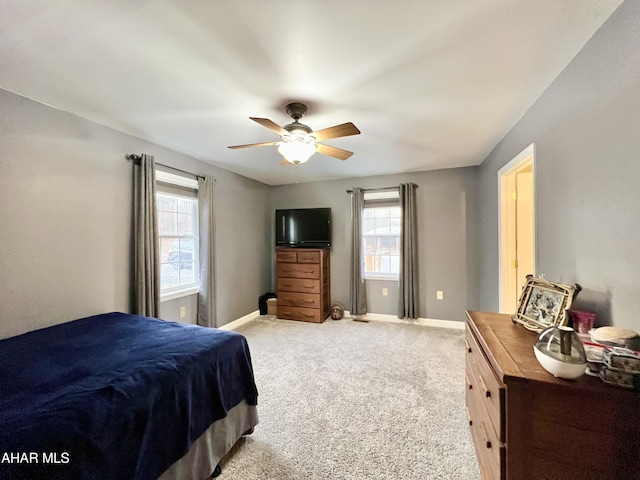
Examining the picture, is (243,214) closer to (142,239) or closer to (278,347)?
(142,239)

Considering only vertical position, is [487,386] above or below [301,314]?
above

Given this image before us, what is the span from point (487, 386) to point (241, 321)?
3660mm

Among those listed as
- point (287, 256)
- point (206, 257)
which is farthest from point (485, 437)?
point (287, 256)

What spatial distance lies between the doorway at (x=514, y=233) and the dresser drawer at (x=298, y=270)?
100 inches

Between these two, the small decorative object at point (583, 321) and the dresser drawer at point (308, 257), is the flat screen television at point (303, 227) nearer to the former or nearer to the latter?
the dresser drawer at point (308, 257)

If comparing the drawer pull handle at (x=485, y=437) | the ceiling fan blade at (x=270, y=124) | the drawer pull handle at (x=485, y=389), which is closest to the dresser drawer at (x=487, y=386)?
the drawer pull handle at (x=485, y=389)

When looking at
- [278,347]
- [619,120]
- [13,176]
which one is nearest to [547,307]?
[619,120]

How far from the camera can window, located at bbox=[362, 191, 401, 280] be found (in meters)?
4.24

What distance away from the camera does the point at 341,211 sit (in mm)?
4496

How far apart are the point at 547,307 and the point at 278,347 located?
9.04ft

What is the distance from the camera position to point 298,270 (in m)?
4.27

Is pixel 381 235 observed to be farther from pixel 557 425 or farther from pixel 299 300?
pixel 557 425

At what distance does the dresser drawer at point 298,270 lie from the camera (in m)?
4.19

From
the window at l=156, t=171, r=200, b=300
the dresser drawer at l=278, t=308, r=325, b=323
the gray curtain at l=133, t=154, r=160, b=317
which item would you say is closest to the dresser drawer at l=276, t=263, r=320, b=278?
the dresser drawer at l=278, t=308, r=325, b=323
